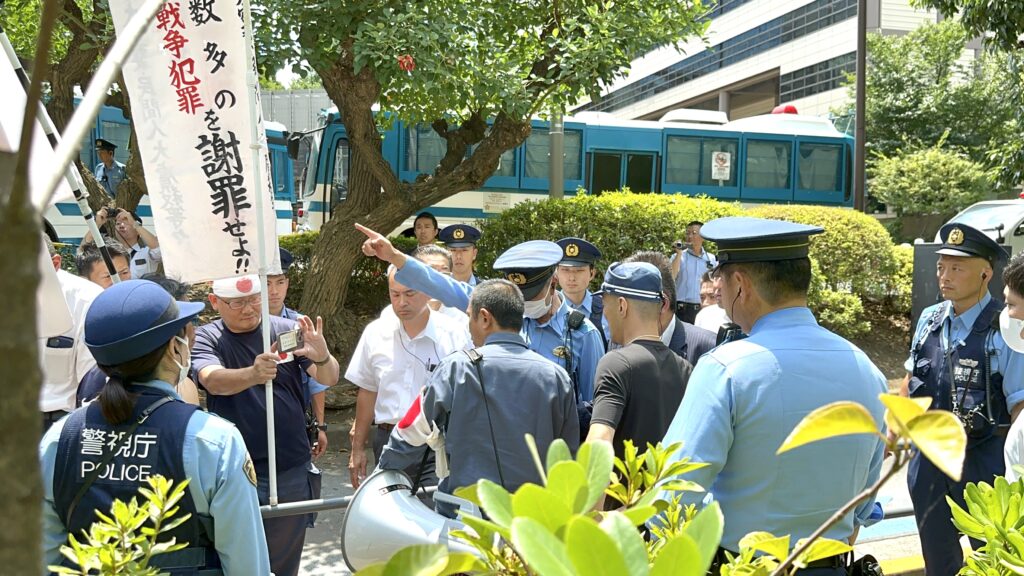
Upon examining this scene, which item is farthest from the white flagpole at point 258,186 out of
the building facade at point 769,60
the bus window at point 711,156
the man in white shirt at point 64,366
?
the building facade at point 769,60

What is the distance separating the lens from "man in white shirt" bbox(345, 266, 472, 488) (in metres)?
4.28

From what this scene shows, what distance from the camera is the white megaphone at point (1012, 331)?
11.5 feet

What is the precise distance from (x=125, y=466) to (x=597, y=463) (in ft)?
5.18

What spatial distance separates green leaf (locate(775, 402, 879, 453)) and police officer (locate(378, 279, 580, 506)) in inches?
85.6

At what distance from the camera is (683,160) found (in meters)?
16.8

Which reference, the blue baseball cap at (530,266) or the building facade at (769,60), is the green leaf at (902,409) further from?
the building facade at (769,60)

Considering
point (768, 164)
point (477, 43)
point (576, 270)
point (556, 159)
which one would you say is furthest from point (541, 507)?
point (768, 164)

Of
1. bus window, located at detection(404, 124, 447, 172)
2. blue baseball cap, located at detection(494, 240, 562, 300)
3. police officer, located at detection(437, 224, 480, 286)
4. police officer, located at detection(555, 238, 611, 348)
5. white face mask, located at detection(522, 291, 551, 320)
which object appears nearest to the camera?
blue baseball cap, located at detection(494, 240, 562, 300)

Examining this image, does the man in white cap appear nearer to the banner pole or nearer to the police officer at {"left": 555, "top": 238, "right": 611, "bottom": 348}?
the banner pole

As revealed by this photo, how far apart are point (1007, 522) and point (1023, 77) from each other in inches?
513

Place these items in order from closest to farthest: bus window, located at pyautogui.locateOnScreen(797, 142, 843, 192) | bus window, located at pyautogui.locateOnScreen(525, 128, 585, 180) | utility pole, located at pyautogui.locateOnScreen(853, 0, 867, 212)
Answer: utility pole, located at pyautogui.locateOnScreen(853, 0, 867, 212), bus window, located at pyautogui.locateOnScreen(525, 128, 585, 180), bus window, located at pyautogui.locateOnScreen(797, 142, 843, 192)

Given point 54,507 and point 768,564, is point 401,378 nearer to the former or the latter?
point 54,507

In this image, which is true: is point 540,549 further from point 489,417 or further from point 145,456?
point 489,417

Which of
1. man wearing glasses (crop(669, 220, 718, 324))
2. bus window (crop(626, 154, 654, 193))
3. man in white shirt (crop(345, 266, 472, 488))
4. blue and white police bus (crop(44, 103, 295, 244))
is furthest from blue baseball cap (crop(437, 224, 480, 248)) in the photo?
bus window (crop(626, 154, 654, 193))
